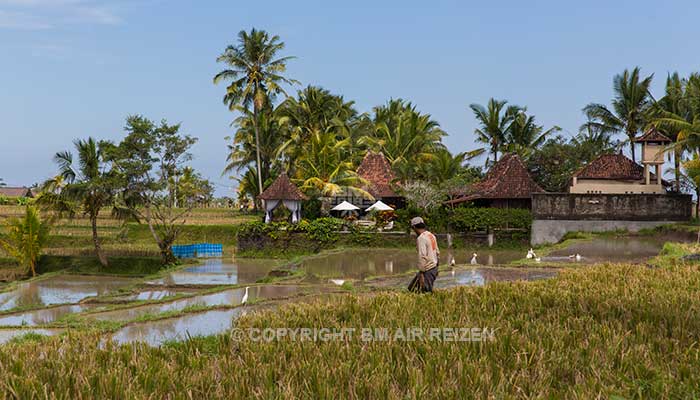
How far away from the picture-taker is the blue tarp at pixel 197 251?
23.9 m

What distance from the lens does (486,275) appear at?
14.9 metres

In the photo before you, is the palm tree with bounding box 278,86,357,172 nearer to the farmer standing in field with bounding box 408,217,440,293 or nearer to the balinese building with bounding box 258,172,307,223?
the balinese building with bounding box 258,172,307,223

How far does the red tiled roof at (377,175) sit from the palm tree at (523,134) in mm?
7335

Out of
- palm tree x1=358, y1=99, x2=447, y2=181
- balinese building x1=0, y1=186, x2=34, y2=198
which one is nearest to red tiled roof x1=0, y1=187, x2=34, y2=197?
balinese building x1=0, y1=186, x2=34, y2=198

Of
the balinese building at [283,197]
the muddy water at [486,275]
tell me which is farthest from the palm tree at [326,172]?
the muddy water at [486,275]

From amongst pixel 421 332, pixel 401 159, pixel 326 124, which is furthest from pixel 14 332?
pixel 326 124

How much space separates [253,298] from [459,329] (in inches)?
256

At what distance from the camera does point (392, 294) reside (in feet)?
29.7

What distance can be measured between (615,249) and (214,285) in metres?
11.2

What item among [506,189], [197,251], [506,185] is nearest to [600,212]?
[506,189]

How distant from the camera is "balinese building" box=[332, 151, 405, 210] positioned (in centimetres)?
3064

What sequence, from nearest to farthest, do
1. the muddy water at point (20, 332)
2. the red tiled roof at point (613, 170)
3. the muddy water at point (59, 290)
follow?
1. the muddy water at point (20, 332)
2. the muddy water at point (59, 290)
3. the red tiled roof at point (613, 170)

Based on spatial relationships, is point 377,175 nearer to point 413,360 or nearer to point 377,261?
point 377,261

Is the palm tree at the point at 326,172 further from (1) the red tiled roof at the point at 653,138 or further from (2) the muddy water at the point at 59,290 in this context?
(1) the red tiled roof at the point at 653,138
